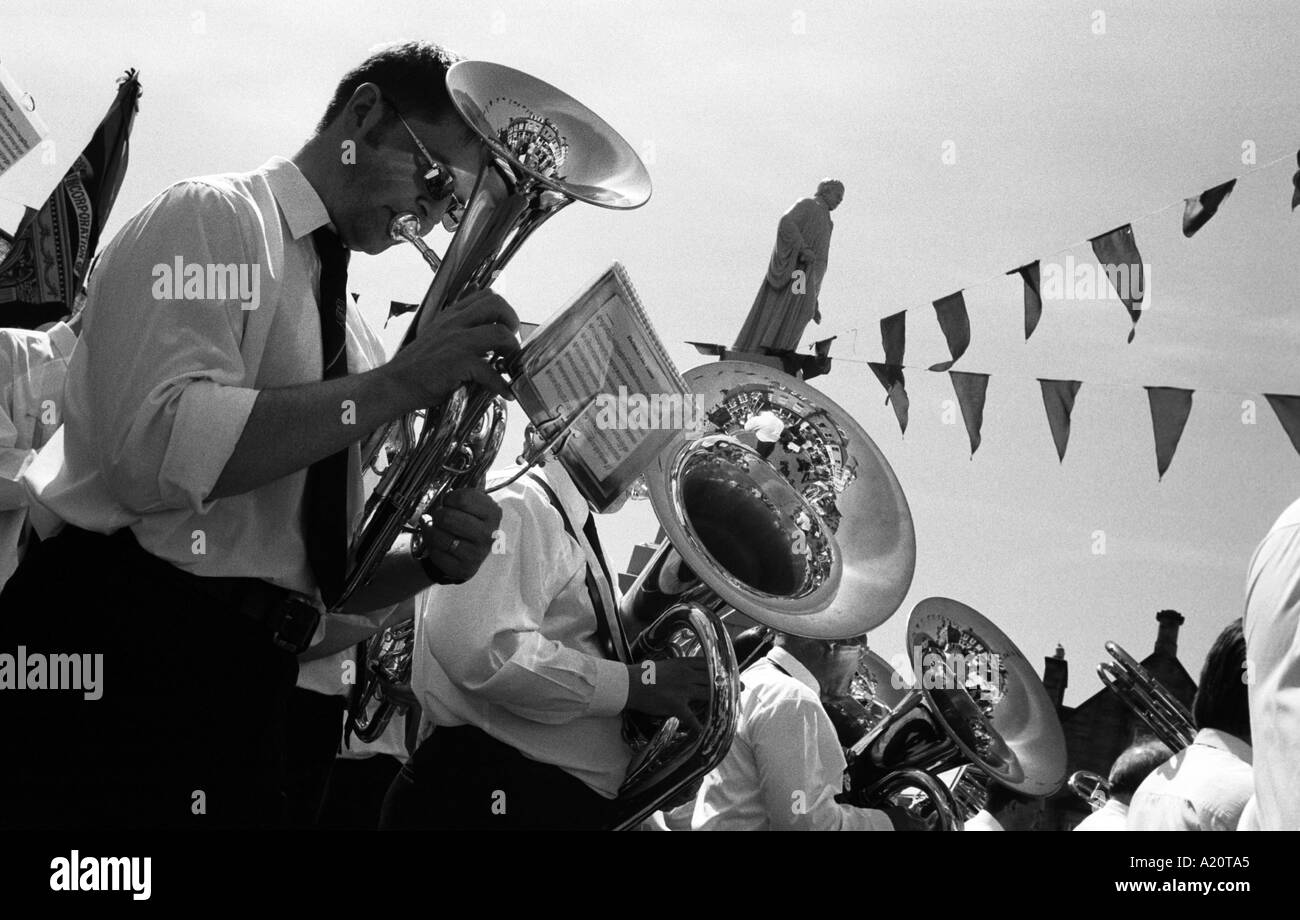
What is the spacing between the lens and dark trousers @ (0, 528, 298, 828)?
2.08 meters

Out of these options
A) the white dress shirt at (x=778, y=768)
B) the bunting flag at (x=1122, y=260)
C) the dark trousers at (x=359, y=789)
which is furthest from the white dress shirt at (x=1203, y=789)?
the bunting flag at (x=1122, y=260)

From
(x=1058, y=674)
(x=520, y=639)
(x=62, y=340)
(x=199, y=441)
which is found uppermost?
(x=62, y=340)

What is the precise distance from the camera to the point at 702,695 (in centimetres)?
328

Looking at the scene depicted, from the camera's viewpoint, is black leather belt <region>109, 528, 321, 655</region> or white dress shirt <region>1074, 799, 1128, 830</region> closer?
black leather belt <region>109, 528, 321, 655</region>

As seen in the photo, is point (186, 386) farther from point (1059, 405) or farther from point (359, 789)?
point (1059, 405)

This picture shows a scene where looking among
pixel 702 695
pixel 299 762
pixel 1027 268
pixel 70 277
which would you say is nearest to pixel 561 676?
pixel 702 695

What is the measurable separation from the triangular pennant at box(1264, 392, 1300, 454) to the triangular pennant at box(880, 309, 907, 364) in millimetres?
1715

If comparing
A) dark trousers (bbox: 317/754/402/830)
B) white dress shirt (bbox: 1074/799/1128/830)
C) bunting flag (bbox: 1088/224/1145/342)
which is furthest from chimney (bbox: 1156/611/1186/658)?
dark trousers (bbox: 317/754/402/830)

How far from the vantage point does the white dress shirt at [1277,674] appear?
2.09 meters

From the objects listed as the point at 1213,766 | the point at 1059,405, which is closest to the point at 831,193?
the point at 1059,405

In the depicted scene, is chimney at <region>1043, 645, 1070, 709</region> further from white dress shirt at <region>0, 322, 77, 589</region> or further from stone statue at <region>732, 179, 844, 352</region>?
white dress shirt at <region>0, 322, 77, 589</region>

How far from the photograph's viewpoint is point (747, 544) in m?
3.59

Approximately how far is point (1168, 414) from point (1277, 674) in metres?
4.74

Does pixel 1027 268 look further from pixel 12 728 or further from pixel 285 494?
pixel 12 728
